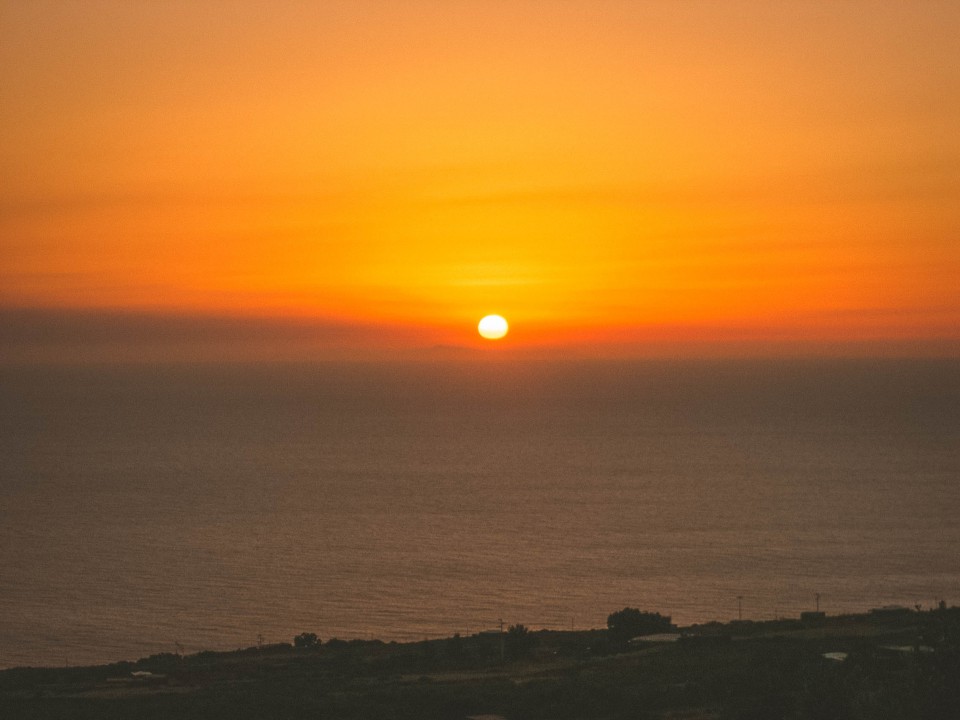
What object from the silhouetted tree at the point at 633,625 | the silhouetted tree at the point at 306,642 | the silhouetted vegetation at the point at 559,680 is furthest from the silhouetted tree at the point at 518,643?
the silhouetted tree at the point at 306,642

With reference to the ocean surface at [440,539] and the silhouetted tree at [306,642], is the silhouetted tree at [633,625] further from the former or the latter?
the ocean surface at [440,539]

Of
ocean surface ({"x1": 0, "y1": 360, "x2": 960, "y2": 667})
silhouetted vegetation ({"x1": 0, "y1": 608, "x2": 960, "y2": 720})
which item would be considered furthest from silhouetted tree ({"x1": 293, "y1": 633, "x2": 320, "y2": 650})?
ocean surface ({"x1": 0, "y1": 360, "x2": 960, "y2": 667})

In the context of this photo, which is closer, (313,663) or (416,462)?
(313,663)

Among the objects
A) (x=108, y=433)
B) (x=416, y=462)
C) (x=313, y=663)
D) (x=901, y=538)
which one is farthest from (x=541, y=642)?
(x=108, y=433)

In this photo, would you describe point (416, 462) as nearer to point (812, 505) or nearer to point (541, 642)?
point (812, 505)

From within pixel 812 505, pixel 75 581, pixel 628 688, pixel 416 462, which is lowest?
pixel 628 688

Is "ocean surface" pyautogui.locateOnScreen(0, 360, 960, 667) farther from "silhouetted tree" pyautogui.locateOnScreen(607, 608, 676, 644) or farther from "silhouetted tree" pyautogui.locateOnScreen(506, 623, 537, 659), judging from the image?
"silhouetted tree" pyautogui.locateOnScreen(506, 623, 537, 659)

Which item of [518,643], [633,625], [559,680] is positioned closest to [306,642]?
[518,643]

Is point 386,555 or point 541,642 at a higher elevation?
point 386,555
